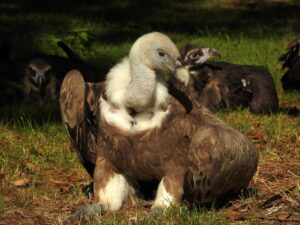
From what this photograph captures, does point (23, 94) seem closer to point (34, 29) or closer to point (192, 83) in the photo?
point (192, 83)

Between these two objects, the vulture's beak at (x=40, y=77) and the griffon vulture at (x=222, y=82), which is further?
the vulture's beak at (x=40, y=77)

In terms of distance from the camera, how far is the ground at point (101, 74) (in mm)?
5492

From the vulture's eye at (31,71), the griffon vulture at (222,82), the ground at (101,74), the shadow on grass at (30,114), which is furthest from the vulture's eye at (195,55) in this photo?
the vulture's eye at (31,71)

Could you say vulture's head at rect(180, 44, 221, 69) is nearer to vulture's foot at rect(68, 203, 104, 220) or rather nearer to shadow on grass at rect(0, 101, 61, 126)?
shadow on grass at rect(0, 101, 61, 126)

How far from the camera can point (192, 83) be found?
10.1 meters

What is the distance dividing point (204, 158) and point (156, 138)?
1.25 feet

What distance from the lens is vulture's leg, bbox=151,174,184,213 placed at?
217 inches

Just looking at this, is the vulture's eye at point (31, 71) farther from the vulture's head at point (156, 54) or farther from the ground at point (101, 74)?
the vulture's head at point (156, 54)

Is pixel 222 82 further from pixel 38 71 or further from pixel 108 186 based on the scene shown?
pixel 108 186

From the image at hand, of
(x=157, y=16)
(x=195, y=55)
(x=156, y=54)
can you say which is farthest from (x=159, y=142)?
(x=157, y=16)

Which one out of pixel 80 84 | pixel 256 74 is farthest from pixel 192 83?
pixel 80 84

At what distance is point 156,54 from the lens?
5.38m

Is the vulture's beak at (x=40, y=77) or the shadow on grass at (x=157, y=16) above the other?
the shadow on grass at (x=157, y=16)

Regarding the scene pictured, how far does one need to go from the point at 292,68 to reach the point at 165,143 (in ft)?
17.6
